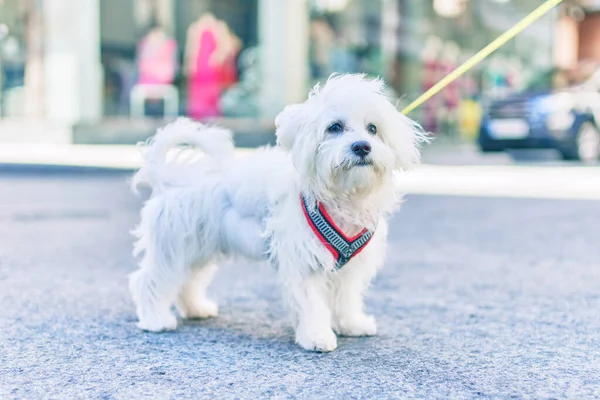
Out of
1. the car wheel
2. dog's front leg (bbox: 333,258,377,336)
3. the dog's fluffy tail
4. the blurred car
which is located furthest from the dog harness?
the car wheel

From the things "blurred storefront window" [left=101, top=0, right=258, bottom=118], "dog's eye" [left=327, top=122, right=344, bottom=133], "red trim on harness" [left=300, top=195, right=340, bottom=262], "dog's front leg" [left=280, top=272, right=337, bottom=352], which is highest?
"blurred storefront window" [left=101, top=0, right=258, bottom=118]

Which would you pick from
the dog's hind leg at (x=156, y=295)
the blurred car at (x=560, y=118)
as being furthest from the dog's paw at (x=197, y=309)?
the blurred car at (x=560, y=118)

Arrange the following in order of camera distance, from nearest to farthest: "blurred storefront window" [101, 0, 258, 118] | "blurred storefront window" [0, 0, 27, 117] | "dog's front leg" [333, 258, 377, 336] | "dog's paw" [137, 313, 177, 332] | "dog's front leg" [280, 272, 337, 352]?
"dog's front leg" [280, 272, 337, 352] → "dog's front leg" [333, 258, 377, 336] → "dog's paw" [137, 313, 177, 332] → "blurred storefront window" [0, 0, 27, 117] → "blurred storefront window" [101, 0, 258, 118]

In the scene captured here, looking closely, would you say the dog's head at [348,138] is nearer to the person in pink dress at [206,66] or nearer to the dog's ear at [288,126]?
the dog's ear at [288,126]

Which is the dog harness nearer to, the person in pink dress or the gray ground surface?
the gray ground surface

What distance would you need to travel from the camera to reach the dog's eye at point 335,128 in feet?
12.6

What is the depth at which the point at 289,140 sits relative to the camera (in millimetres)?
3971

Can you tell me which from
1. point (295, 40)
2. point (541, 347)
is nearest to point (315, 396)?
point (541, 347)

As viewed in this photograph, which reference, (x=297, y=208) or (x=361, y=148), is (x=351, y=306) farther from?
(x=361, y=148)

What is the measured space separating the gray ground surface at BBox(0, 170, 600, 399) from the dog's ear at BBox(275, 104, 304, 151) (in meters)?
0.98

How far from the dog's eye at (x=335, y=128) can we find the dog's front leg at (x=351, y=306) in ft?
2.42

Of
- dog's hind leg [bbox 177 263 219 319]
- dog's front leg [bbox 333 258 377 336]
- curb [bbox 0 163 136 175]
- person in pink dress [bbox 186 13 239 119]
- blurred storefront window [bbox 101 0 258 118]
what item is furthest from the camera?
person in pink dress [bbox 186 13 239 119]

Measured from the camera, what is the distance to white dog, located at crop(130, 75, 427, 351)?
384cm

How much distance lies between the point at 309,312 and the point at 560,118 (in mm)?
13034
